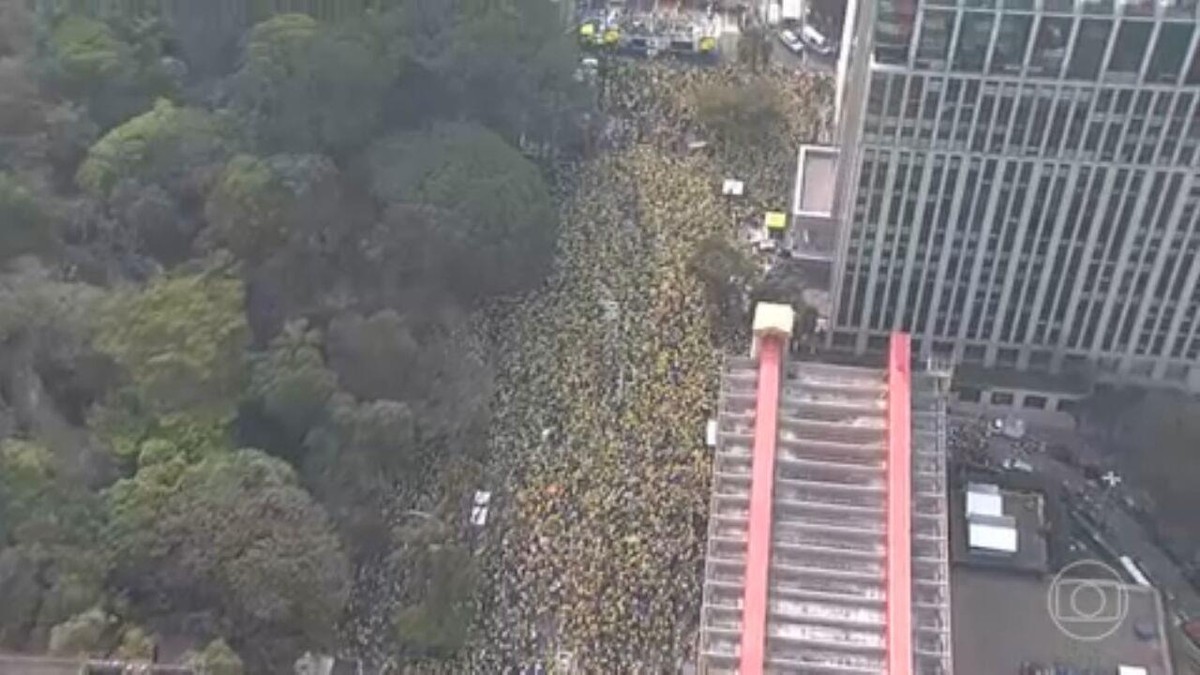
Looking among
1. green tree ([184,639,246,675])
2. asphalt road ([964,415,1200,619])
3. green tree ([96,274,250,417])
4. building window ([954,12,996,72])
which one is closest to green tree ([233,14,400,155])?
green tree ([96,274,250,417])

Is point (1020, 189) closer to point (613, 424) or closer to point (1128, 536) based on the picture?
point (1128, 536)

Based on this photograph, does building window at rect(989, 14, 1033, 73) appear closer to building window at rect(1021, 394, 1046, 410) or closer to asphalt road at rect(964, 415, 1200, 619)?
building window at rect(1021, 394, 1046, 410)

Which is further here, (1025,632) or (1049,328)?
(1049,328)

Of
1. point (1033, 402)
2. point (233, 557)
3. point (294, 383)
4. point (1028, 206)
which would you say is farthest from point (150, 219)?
point (1033, 402)

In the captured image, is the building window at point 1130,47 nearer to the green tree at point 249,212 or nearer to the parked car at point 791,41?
the parked car at point 791,41

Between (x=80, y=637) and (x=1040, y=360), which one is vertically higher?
(x=1040, y=360)

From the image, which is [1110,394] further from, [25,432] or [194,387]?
[25,432]

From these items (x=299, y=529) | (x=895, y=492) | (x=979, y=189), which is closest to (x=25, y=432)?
(x=299, y=529)
